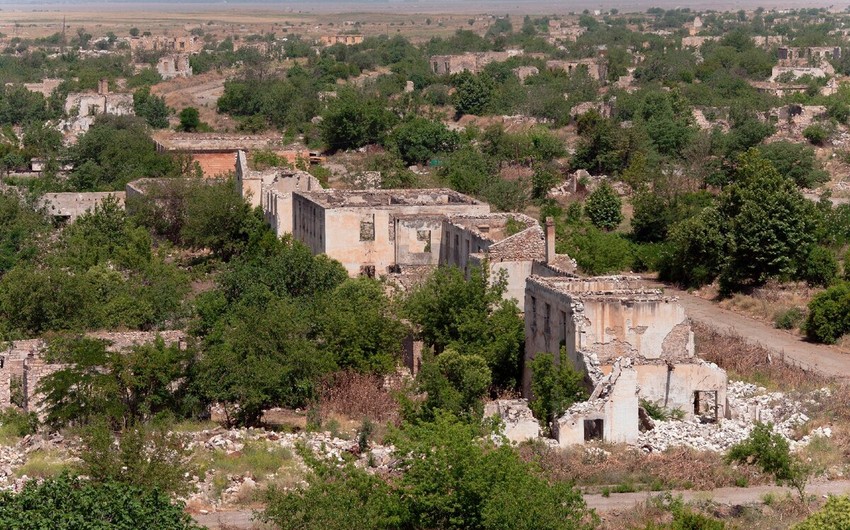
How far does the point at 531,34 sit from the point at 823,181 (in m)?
87.4

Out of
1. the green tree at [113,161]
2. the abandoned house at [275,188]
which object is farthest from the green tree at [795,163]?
the green tree at [113,161]

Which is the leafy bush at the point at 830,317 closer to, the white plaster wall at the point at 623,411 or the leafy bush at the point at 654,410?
the leafy bush at the point at 654,410

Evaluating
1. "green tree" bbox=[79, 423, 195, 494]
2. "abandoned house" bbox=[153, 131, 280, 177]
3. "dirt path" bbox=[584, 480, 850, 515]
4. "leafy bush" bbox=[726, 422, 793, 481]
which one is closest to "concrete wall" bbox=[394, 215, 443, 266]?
"leafy bush" bbox=[726, 422, 793, 481]

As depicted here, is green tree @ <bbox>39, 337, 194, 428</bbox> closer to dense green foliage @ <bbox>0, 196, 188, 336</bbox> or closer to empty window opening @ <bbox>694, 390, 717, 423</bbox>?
dense green foliage @ <bbox>0, 196, 188, 336</bbox>

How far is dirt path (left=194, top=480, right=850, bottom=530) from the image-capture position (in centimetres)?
2045

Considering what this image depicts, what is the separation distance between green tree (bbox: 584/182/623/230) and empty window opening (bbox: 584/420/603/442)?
2186 cm

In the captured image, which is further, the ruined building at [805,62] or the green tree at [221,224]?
the ruined building at [805,62]

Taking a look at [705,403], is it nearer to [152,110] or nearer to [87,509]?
[87,509]

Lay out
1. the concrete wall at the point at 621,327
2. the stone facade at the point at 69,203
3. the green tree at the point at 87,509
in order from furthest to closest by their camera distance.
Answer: the stone facade at the point at 69,203, the concrete wall at the point at 621,327, the green tree at the point at 87,509

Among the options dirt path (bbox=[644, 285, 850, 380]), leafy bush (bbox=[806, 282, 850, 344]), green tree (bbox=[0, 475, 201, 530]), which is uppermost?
green tree (bbox=[0, 475, 201, 530])

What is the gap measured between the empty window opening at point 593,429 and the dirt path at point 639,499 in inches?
91.0

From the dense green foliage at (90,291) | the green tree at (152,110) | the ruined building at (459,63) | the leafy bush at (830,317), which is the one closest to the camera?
the dense green foliage at (90,291)

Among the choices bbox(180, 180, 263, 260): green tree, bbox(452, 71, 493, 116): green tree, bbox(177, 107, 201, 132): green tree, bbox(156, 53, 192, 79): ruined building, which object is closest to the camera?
bbox(180, 180, 263, 260): green tree

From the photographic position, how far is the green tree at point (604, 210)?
4562 cm
